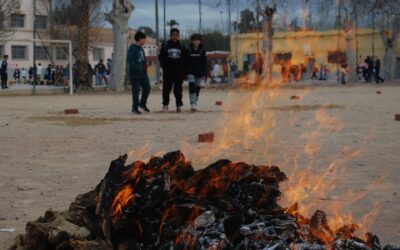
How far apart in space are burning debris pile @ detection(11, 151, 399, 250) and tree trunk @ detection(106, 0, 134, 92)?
2997 centimetres

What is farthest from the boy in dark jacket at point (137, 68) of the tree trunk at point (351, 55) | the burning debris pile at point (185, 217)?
the tree trunk at point (351, 55)

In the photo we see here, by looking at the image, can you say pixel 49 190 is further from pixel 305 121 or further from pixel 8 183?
pixel 305 121

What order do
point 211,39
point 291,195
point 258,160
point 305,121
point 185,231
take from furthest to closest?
point 211,39
point 305,121
point 258,160
point 291,195
point 185,231

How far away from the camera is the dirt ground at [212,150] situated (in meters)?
6.12

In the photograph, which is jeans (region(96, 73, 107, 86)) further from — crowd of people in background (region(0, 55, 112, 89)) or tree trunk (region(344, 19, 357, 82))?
tree trunk (region(344, 19, 357, 82))

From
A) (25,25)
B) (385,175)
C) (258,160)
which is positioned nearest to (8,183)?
(258,160)

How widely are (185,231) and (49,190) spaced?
3.36 m

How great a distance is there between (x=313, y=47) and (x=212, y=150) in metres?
56.2

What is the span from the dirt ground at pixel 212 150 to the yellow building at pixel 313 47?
41817 millimetres

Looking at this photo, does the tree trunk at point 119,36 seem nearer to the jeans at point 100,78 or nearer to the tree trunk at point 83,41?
the tree trunk at point 83,41

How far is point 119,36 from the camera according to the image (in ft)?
111

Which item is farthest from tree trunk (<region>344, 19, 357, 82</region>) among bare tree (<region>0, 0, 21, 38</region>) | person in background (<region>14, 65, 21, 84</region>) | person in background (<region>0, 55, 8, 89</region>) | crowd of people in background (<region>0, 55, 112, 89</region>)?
bare tree (<region>0, 0, 21, 38</region>)

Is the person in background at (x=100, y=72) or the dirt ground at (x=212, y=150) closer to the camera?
the dirt ground at (x=212, y=150)

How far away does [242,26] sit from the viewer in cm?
7575
